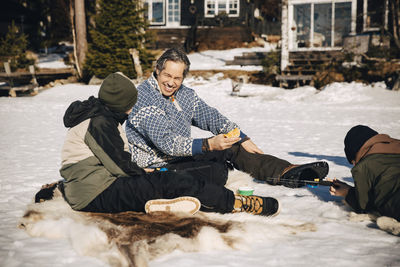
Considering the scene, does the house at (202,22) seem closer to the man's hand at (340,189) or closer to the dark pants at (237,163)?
the dark pants at (237,163)

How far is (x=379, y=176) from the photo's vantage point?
2844 millimetres

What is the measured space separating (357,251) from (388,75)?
13924 millimetres

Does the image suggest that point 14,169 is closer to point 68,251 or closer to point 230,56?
point 68,251

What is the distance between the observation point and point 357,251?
2.56 m

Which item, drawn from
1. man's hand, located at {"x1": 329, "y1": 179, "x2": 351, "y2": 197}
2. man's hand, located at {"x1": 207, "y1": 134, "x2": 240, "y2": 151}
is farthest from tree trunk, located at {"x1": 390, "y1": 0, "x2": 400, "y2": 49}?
man's hand, located at {"x1": 207, "y1": 134, "x2": 240, "y2": 151}

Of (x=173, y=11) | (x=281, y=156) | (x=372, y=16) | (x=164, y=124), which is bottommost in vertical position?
(x=281, y=156)

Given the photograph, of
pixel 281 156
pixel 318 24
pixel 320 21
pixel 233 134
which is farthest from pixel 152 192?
pixel 320 21

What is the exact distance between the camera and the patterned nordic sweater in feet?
10.8

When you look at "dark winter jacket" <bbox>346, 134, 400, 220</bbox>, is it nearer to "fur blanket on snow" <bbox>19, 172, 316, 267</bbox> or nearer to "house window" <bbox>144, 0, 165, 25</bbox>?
"fur blanket on snow" <bbox>19, 172, 316, 267</bbox>

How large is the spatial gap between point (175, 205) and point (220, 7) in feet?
82.4

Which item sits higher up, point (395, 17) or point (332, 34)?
point (395, 17)

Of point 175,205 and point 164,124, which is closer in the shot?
point 175,205

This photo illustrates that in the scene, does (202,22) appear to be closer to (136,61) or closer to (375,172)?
(136,61)

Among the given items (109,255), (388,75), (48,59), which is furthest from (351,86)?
(48,59)
